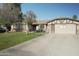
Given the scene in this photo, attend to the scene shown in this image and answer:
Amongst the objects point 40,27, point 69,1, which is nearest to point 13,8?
point 40,27

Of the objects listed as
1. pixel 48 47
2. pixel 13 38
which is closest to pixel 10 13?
pixel 13 38

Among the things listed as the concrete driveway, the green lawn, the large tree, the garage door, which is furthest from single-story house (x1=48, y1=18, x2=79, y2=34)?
the large tree

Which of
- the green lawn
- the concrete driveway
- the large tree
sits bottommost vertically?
the concrete driveway

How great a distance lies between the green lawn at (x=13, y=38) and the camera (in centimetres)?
555

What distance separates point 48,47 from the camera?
559 cm

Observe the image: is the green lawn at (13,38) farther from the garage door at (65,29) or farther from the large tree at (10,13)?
the garage door at (65,29)

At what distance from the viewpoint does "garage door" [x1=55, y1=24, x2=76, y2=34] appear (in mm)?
5637

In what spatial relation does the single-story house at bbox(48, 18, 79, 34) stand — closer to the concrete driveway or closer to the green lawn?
the concrete driveway

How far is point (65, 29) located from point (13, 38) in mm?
987

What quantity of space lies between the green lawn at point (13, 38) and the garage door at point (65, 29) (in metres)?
0.37

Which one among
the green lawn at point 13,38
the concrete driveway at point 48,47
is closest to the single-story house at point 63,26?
the concrete driveway at point 48,47

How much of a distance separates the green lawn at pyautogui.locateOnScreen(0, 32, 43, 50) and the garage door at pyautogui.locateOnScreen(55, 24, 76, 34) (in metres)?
0.37

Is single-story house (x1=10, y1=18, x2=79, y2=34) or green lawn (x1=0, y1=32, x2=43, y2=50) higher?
single-story house (x1=10, y1=18, x2=79, y2=34)

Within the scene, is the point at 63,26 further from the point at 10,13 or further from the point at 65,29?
the point at 10,13
